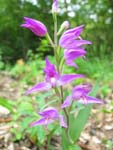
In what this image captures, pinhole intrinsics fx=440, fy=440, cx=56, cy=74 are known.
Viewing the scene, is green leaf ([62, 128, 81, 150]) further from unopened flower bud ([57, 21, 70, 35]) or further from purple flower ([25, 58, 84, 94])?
unopened flower bud ([57, 21, 70, 35])

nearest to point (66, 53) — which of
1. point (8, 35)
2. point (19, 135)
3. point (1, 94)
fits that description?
point (19, 135)

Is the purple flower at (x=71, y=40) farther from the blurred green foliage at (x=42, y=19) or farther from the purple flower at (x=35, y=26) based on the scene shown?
the blurred green foliage at (x=42, y=19)

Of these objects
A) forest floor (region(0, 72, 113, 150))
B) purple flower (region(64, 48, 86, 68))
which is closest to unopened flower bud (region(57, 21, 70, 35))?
purple flower (region(64, 48, 86, 68))

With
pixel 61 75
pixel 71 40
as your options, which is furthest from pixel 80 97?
pixel 71 40

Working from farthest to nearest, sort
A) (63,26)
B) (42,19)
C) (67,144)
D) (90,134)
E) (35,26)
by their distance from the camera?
1. (42,19)
2. (90,134)
3. (67,144)
4. (63,26)
5. (35,26)

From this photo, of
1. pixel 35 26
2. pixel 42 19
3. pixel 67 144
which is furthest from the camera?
pixel 42 19

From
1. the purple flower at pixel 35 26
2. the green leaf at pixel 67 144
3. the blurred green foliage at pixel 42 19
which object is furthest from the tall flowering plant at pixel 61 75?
the blurred green foliage at pixel 42 19

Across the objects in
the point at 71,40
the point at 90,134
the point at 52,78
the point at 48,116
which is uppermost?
the point at 71,40

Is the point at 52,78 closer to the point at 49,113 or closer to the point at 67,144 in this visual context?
Answer: the point at 49,113
